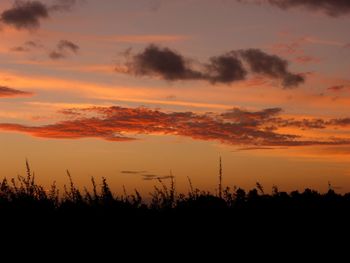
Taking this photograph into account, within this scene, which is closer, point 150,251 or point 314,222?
point 150,251

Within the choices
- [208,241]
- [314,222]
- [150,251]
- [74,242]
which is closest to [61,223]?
[74,242]

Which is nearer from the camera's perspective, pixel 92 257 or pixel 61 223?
pixel 92 257

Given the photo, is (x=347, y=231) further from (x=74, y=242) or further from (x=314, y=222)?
(x=74, y=242)

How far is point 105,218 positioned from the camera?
11.9 meters

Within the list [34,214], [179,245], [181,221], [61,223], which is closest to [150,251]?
[179,245]

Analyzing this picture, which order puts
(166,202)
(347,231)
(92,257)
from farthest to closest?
1. (166,202)
2. (347,231)
3. (92,257)

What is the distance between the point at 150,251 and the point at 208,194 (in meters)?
3.43

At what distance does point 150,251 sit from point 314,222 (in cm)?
377

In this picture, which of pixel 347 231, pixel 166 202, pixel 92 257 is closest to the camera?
pixel 92 257

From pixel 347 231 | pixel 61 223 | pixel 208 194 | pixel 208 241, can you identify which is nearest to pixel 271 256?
pixel 208 241

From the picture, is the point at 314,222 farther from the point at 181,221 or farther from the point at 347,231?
the point at 181,221

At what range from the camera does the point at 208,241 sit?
11055mm

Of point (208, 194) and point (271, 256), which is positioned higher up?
point (208, 194)

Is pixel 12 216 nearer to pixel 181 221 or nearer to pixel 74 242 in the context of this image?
pixel 74 242
